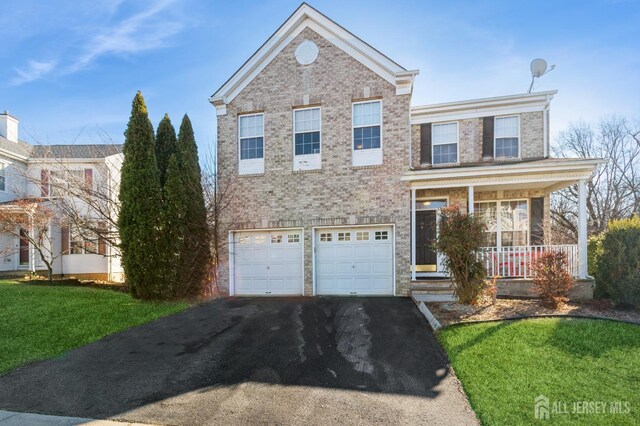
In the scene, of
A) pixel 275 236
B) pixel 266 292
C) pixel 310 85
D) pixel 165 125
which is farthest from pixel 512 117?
pixel 165 125

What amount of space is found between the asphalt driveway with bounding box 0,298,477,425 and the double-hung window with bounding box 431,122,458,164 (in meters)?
7.20

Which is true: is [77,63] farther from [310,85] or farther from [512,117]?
[512,117]

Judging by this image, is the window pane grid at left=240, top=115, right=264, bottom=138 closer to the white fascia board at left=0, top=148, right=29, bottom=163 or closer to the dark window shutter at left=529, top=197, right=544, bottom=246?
the dark window shutter at left=529, top=197, right=544, bottom=246

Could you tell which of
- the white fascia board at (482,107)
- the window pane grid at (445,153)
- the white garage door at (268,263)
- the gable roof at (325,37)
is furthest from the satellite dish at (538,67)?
the white garage door at (268,263)

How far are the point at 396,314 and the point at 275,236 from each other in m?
5.09

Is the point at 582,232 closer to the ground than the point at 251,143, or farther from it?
closer to the ground

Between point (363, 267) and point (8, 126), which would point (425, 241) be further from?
point (8, 126)

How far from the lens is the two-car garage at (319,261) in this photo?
35.1 feet

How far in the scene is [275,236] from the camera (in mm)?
11531

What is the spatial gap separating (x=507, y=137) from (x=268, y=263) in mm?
10230

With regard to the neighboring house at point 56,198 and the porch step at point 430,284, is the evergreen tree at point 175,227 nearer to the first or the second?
the neighboring house at point 56,198

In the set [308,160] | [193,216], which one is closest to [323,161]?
[308,160]

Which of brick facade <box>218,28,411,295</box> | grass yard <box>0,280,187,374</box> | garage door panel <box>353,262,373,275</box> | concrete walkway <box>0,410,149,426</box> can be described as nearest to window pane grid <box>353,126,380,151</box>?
brick facade <box>218,28,411,295</box>

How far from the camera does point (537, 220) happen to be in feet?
38.7
